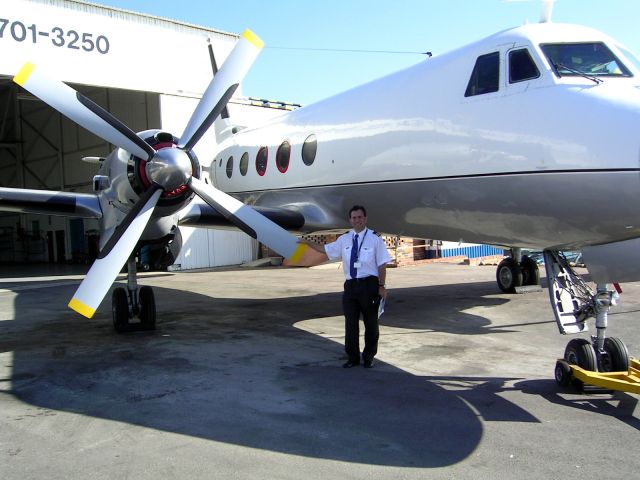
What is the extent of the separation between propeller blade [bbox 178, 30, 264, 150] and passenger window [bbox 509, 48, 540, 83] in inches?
156

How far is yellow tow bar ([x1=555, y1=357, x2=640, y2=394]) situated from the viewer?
511 cm

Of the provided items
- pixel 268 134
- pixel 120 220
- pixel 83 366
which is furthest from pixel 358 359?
pixel 268 134

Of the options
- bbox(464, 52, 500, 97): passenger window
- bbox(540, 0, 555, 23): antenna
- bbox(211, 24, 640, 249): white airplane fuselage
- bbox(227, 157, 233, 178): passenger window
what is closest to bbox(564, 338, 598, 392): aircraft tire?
bbox(211, 24, 640, 249): white airplane fuselage

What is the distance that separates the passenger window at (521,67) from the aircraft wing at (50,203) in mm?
6271

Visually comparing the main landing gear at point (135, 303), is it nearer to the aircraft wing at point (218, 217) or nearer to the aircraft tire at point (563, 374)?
the aircraft wing at point (218, 217)

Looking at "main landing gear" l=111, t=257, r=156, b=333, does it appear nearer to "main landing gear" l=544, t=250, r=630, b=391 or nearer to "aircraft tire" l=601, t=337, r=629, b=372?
"main landing gear" l=544, t=250, r=630, b=391

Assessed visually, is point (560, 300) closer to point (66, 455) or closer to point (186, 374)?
point (186, 374)

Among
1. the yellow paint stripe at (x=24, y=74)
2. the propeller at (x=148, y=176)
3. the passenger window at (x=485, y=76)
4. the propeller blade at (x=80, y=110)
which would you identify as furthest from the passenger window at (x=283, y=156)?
the yellow paint stripe at (x=24, y=74)

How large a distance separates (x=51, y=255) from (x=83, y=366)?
3050 centimetres

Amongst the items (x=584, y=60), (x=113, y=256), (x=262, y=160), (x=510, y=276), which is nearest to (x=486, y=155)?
(x=584, y=60)

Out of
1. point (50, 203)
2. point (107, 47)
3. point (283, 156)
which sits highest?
point (107, 47)

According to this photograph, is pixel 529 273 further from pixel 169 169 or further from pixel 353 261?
pixel 169 169

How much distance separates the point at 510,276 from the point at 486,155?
6818mm

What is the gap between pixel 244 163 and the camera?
12.8m
